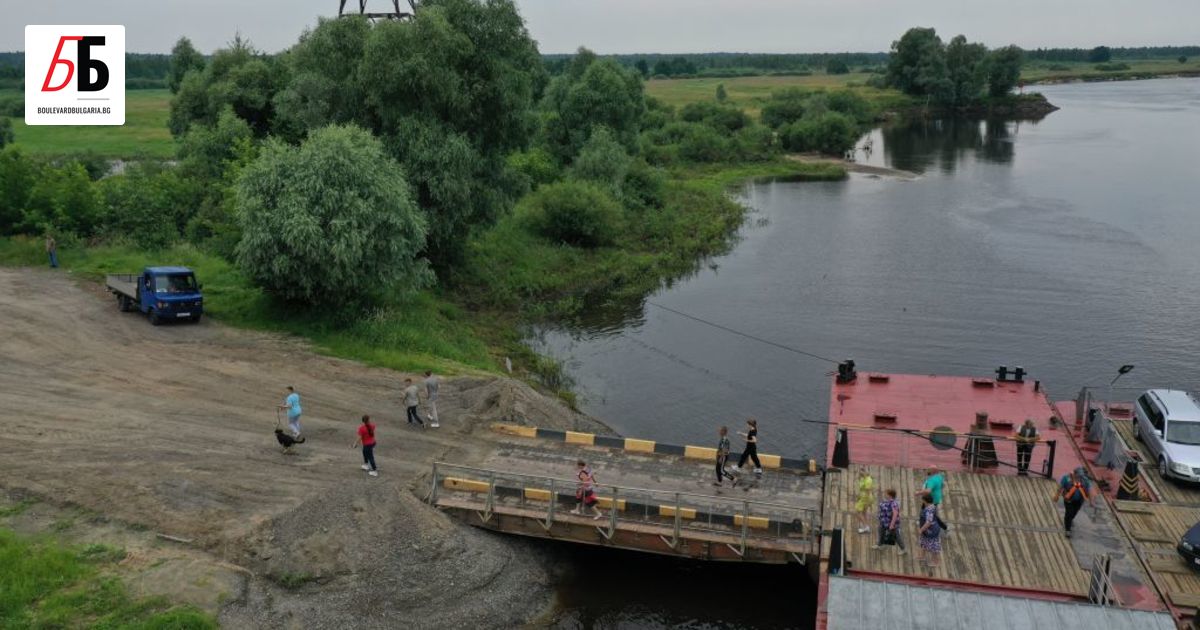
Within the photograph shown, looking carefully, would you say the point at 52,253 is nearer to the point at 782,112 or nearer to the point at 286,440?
the point at 286,440

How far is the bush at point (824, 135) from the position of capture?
106 metres

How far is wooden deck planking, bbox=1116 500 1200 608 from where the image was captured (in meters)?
19.7

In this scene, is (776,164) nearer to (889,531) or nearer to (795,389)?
(795,389)

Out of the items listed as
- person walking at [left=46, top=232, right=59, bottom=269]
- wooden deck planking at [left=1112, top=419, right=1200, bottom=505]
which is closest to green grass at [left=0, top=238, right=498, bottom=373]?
person walking at [left=46, top=232, right=59, bottom=269]

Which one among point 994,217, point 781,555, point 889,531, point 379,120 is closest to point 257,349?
point 379,120

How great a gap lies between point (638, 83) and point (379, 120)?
44.5 metres

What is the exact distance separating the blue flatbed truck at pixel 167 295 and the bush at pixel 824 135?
82.3m

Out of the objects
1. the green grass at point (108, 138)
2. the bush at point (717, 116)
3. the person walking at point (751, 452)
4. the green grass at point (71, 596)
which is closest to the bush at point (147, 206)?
the green grass at point (71, 596)

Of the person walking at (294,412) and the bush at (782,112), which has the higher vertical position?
the bush at (782,112)

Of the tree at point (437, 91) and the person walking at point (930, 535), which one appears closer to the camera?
the person walking at point (930, 535)

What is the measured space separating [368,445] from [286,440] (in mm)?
2612

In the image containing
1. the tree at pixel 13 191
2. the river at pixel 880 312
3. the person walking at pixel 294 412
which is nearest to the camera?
the person walking at pixel 294 412

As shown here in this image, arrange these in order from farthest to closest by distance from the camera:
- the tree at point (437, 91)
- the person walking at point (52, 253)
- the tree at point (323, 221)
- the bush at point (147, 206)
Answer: the bush at point (147, 206) → the person walking at point (52, 253) → the tree at point (437, 91) → the tree at point (323, 221)

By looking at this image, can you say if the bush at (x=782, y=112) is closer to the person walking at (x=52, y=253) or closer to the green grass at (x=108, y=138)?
the green grass at (x=108, y=138)
